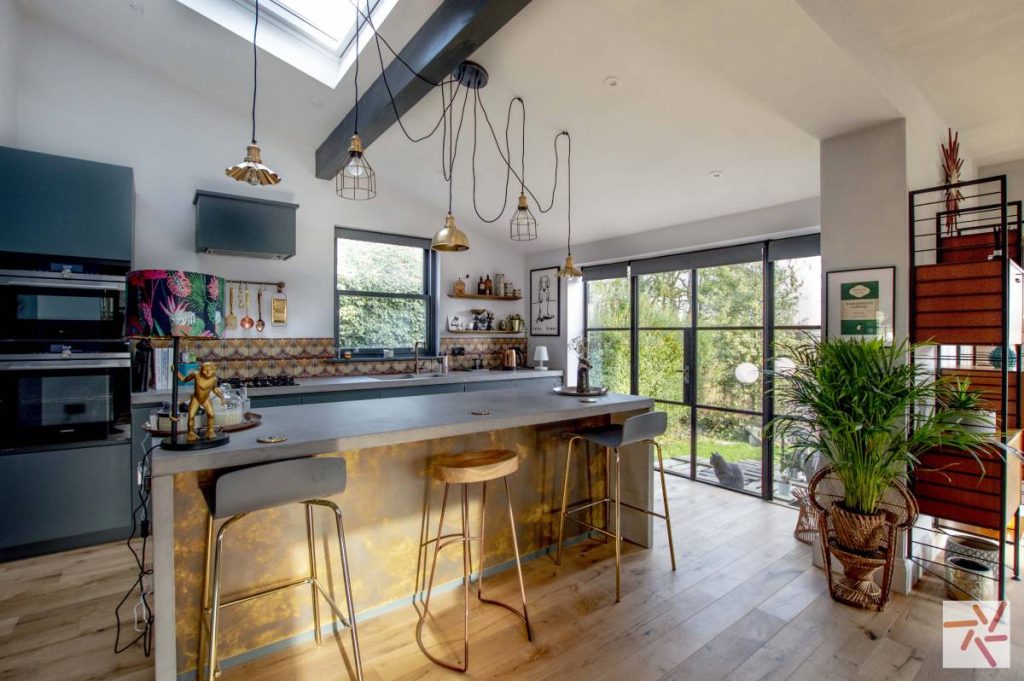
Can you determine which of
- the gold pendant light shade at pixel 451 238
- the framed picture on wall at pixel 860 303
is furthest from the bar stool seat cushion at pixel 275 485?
the framed picture on wall at pixel 860 303

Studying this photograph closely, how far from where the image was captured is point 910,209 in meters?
2.46

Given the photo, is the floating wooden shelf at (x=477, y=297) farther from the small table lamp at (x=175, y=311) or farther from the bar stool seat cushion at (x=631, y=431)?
the small table lamp at (x=175, y=311)

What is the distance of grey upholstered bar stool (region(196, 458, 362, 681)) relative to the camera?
5.09 ft

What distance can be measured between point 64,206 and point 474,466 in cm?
316

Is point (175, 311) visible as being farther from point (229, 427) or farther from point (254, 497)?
point (254, 497)

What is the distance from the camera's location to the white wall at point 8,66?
304 cm

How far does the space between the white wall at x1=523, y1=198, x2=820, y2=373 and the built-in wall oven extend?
395cm

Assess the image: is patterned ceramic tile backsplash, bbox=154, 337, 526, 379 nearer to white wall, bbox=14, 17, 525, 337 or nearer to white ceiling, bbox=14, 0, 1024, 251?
white wall, bbox=14, 17, 525, 337

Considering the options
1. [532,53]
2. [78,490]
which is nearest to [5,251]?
[78,490]

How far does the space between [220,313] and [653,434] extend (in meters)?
2.15

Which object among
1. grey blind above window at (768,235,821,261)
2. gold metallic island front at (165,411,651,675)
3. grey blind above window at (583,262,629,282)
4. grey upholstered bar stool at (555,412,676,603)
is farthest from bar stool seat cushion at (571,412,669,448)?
grey blind above window at (583,262,629,282)

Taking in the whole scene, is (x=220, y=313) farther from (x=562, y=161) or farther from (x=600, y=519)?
(x=562, y=161)

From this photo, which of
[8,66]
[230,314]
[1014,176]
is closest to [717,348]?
[1014,176]

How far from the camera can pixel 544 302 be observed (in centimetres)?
Result: 568
